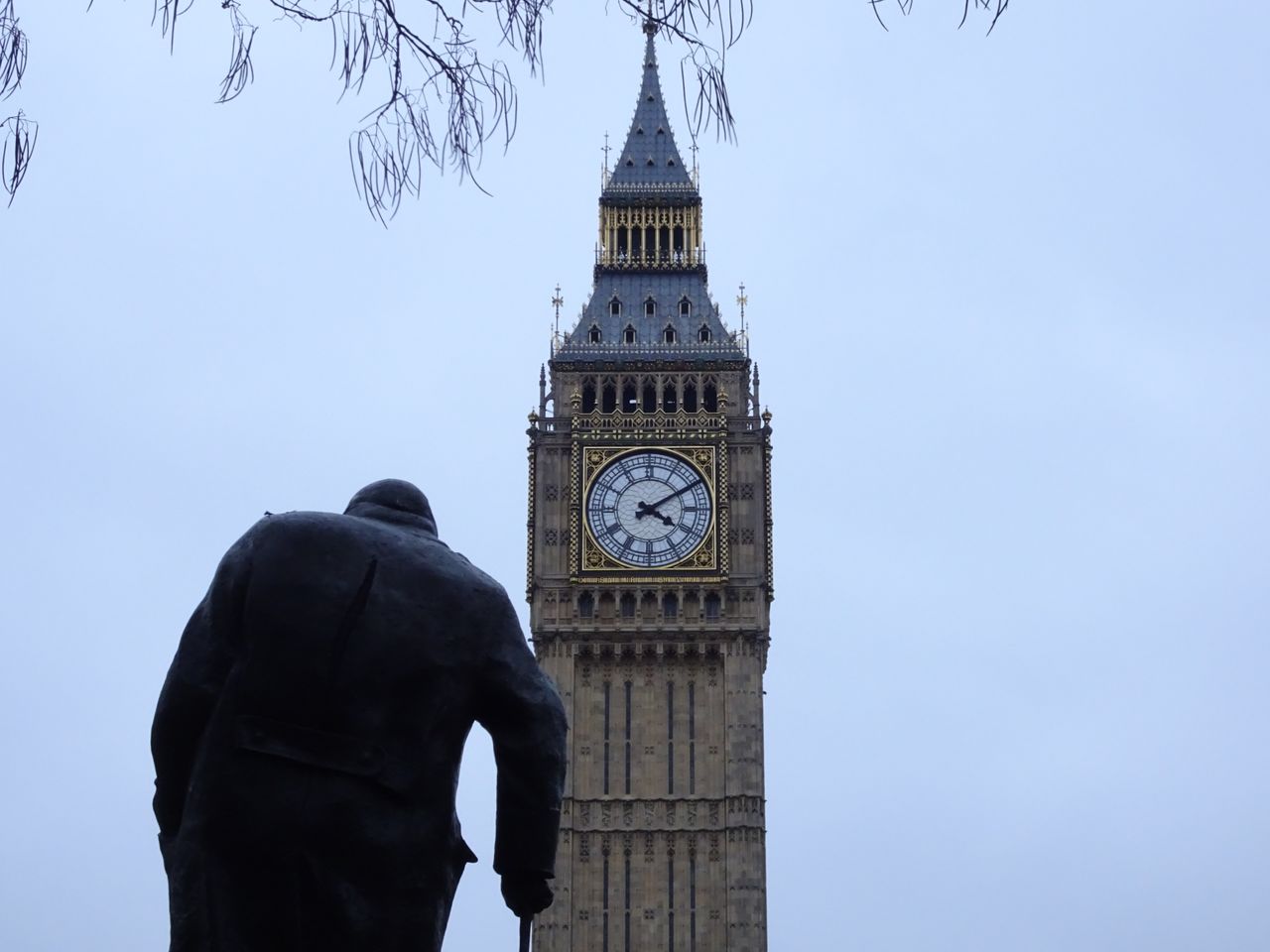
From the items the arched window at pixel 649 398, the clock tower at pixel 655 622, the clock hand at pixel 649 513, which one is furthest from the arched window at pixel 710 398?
the clock hand at pixel 649 513

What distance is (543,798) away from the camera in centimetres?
1094

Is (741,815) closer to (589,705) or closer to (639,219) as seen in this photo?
(589,705)

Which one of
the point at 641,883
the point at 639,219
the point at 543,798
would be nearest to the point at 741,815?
the point at 641,883

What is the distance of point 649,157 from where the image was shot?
77.7 meters

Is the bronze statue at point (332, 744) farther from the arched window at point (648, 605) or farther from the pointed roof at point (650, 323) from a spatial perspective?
the pointed roof at point (650, 323)

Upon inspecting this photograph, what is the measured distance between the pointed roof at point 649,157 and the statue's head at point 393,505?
→ 2598 inches

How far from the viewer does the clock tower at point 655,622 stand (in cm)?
6612

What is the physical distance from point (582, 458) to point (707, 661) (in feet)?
23.4

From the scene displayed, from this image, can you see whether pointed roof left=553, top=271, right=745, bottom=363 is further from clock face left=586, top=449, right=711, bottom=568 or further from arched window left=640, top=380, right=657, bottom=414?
clock face left=586, top=449, right=711, bottom=568

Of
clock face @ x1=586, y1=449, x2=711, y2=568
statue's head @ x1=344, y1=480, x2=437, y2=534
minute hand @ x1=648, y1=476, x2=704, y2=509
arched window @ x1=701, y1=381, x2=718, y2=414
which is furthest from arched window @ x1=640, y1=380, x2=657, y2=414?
statue's head @ x1=344, y1=480, x2=437, y2=534

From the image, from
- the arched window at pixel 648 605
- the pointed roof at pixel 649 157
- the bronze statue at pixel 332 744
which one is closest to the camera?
the bronze statue at pixel 332 744

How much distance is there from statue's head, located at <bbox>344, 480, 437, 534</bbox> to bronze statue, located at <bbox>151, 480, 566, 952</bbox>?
291 millimetres

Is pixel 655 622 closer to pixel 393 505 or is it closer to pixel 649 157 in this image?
pixel 649 157

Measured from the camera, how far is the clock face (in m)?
69.2
